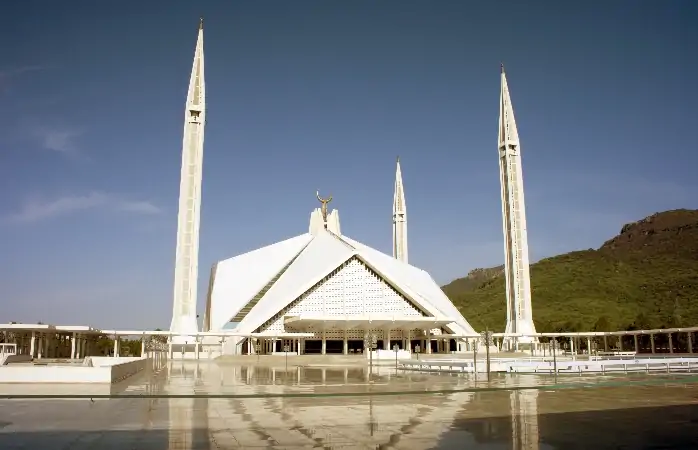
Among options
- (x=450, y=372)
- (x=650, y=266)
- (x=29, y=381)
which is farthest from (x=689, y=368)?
(x=650, y=266)

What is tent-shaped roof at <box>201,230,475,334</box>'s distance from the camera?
117 feet

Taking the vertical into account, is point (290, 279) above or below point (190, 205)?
below

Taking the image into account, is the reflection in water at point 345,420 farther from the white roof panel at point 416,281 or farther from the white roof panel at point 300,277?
the white roof panel at point 416,281

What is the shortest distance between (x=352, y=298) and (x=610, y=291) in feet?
143

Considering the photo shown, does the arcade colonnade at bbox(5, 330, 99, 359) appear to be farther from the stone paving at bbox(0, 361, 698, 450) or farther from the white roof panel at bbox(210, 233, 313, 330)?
the stone paving at bbox(0, 361, 698, 450)

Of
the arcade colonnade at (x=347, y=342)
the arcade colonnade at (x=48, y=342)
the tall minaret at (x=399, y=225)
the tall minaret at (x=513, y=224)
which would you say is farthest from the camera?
the tall minaret at (x=399, y=225)

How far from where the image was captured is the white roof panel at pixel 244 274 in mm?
37438

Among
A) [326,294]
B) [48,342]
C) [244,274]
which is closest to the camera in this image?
[48,342]

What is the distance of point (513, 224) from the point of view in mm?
37469

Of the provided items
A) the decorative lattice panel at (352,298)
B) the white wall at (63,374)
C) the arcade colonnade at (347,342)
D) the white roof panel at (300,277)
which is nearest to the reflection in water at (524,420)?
the white wall at (63,374)

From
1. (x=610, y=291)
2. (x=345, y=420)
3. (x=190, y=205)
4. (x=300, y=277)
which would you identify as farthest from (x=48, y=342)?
(x=610, y=291)

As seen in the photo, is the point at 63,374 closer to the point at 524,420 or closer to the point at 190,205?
the point at 524,420

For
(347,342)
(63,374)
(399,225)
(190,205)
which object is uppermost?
(399,225)

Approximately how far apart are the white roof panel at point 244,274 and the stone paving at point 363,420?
89.4 feet
